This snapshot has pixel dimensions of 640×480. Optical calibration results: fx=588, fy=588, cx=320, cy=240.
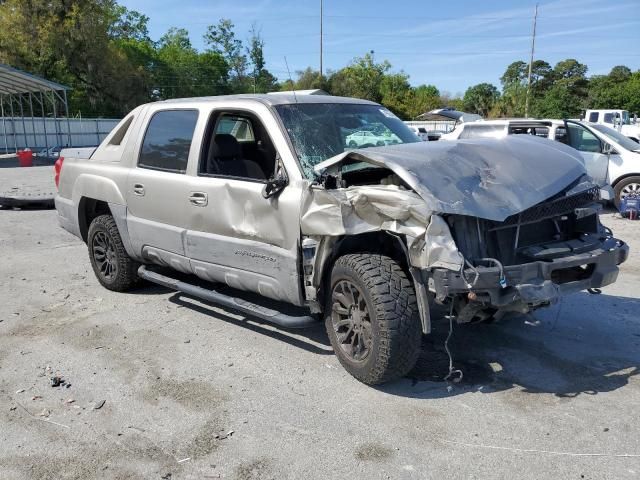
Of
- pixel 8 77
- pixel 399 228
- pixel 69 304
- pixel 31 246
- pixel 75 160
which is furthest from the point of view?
pixel 8 77

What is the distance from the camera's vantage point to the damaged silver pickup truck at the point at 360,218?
3.54m

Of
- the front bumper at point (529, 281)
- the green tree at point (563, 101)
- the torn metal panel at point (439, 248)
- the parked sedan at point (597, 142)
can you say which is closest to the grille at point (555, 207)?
the front bumper at point (529, 281)

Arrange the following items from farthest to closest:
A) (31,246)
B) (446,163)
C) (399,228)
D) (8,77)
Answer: (8,77)
(31,246)
(446,163)
(399,228)

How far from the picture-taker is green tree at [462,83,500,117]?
217 feet

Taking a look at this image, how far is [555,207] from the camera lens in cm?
400

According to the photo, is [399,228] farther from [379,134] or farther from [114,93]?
[114,93]

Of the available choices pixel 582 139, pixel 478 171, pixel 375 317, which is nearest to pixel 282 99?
pixel 478 171

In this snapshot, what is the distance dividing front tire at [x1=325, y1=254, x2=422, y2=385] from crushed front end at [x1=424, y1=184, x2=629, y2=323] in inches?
10.4

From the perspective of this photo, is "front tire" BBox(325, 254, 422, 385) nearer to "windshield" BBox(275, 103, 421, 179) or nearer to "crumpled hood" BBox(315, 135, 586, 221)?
"crumpled hood" BBox(315, 135, 586, 221)

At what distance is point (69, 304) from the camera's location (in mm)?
5977

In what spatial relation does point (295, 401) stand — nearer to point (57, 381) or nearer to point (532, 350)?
point (57, 381)

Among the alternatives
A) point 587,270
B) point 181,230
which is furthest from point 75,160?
point 587,270

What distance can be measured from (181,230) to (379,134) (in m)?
1.90

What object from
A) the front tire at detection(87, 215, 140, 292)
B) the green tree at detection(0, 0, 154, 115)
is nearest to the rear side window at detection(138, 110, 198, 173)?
the front tire at detection(87, 215, 140, 292)
